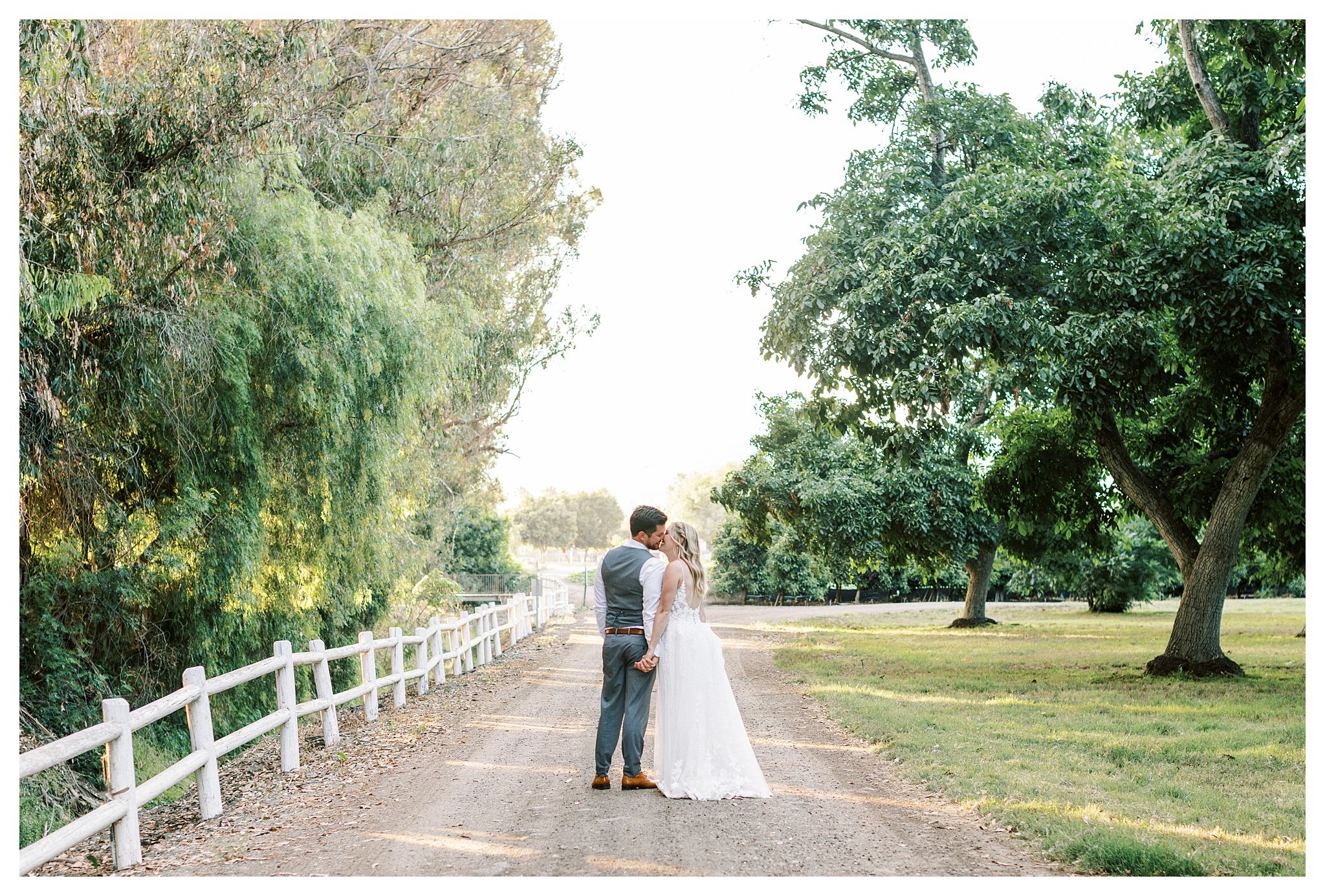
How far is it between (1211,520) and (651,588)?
9.94 meters

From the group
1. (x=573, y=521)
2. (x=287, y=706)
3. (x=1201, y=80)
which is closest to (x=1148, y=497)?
(x=1201, y=80)

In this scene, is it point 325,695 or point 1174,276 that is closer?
point 325,695

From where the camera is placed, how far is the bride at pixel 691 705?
638cm

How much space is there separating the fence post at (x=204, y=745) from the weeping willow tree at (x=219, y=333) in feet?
7.38

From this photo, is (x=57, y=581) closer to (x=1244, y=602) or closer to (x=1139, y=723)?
(x=1139, y=723)

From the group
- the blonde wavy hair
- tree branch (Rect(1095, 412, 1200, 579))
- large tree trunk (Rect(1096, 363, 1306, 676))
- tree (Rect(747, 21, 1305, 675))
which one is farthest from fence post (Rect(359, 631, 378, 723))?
tree branch (Rect(1095, 412, 1200, 579))

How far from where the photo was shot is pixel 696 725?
644 cm

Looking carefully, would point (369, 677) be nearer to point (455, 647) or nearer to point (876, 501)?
point (455, 647)

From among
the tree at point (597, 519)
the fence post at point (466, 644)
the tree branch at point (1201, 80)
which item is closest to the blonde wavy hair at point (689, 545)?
the tree branch at point (1201, 80)

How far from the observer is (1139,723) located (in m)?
9.45

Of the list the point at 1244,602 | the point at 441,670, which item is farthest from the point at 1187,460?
the point at 1244,602

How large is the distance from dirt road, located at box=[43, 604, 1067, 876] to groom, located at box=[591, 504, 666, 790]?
293 mm

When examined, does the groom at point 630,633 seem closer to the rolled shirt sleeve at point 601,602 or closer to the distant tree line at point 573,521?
the rolled shirt sleeve at point 601,602

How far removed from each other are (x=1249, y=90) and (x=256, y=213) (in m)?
10.9
